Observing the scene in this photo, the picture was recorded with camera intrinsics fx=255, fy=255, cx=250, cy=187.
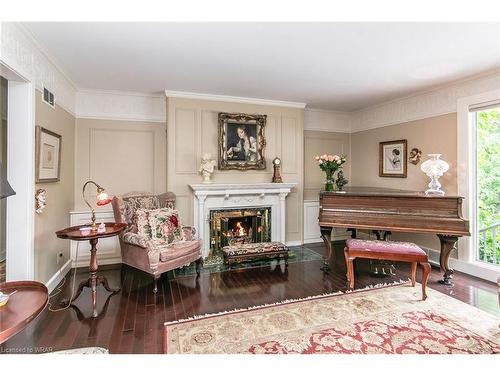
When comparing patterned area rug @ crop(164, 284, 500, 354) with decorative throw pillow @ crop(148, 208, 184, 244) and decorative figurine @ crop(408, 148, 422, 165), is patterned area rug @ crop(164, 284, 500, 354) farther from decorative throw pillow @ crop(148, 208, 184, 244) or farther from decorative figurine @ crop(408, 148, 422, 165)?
decorative figurine @ crop(408, 148, 422, 165)

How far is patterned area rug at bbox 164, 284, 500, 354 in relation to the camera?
2.00m

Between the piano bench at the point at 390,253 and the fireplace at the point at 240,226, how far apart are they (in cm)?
177

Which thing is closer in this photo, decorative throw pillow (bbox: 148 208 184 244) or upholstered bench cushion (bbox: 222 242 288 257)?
decorative throw pillow (bbox: 148 208 184 244)

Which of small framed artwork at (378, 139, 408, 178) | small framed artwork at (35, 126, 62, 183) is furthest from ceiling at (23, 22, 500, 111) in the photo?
small framed artwork at (378, 139, 408, 178)

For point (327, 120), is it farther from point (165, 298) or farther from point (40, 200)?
point (40, 200)

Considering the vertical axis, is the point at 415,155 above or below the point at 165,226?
above

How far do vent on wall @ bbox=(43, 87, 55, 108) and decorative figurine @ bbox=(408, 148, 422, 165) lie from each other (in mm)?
5211

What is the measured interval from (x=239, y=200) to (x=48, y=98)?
2.90 meters

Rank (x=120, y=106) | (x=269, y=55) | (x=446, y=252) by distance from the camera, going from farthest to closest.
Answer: (x=120, y=106) < (x=446, y=252) < (x=269, y=55)

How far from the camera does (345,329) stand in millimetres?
2230

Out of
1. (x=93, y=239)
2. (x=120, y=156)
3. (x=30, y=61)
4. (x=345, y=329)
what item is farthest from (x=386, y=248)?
(x=30, y=61)

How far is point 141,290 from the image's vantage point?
309cm

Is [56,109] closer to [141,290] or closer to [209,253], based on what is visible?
[141,290]
